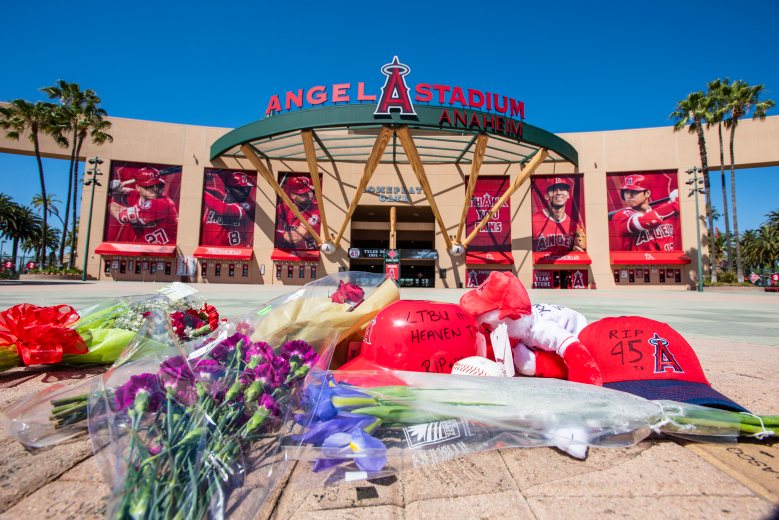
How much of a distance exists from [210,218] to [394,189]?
1482cm

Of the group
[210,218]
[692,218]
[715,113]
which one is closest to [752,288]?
[692,218]

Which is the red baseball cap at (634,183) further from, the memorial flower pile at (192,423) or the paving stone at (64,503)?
the paving stone at (64,503)

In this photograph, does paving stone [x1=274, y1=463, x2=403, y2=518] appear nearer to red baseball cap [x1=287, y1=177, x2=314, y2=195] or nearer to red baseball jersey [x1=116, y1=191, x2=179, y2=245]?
red baseball cap [x1=287, y1=177, x2=314, y2=195]

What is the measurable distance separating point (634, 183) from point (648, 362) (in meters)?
33.9

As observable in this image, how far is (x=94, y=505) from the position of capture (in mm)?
1065

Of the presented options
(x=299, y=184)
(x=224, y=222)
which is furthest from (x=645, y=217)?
(x=224, y=222)

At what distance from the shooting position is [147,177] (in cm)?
2902

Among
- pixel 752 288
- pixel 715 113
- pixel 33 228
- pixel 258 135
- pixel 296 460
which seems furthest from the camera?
pixel 33 228

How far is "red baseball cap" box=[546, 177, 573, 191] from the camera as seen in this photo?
99.1 ft

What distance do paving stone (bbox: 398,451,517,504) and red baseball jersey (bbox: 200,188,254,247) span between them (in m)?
30.5

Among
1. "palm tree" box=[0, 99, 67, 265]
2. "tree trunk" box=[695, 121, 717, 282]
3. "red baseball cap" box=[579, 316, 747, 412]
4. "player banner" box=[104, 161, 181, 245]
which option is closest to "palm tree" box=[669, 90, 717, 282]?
"tree trunk" box=[695, 121, 717, 282]

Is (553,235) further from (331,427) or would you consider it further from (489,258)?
(331,427)

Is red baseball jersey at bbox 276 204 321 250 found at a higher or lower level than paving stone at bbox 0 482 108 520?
higher

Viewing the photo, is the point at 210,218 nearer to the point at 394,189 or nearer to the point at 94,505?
the point at 394,189
